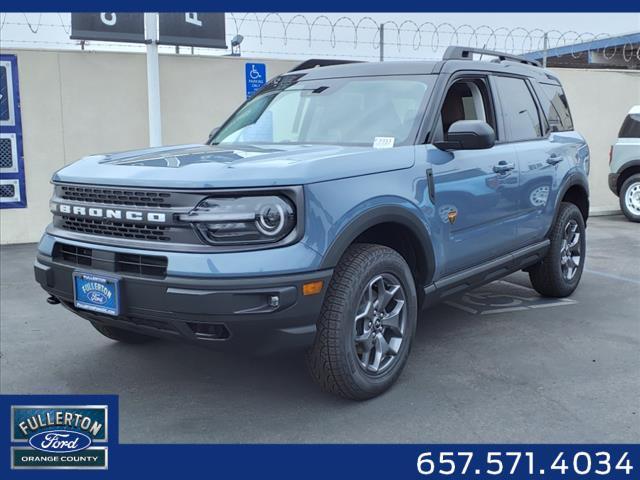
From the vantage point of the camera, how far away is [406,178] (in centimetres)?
365

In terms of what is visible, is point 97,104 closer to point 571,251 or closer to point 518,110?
point 518,110

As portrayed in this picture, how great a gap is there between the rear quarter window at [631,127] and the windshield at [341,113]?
25.5ft

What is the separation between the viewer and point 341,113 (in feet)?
13.9

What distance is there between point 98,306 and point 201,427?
2.63 ft

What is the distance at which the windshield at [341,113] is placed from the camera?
402cm

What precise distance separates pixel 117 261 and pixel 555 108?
4191 millimetres

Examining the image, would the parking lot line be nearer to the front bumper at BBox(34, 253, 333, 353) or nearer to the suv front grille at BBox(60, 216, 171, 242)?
the front bumper at BBox(34, 253, 333, 353)

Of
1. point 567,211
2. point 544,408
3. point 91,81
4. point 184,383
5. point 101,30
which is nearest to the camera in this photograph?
point 544,408

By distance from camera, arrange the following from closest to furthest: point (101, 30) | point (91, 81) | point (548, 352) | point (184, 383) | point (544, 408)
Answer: point (544, 408), point (184, 383), point (548, 352), point (101, 30), point (91, 81)

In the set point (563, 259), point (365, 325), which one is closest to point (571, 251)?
point (563, 259)

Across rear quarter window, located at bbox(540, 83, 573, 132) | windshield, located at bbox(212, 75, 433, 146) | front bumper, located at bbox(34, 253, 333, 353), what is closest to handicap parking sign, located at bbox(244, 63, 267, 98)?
rear quarter window, located at bbox(540, 83, 573, 132)

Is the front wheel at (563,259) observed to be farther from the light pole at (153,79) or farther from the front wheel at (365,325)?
the light pole at (153,79)

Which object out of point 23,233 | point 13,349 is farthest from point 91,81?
point 13,349
